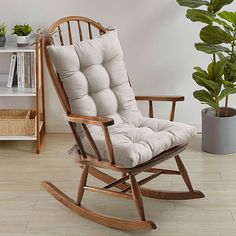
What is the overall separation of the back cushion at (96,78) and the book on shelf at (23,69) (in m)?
0.85

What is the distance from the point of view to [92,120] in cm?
317

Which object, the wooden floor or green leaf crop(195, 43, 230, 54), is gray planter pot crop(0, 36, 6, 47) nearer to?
the wooden floor

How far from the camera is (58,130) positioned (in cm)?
480

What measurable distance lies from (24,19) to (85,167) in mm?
1505

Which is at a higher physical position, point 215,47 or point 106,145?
point 215,47

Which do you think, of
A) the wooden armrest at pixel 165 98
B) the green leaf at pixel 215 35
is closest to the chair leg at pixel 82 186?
the wooden armrest at pixel 165 98

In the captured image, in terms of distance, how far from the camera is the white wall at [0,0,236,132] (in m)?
4.51

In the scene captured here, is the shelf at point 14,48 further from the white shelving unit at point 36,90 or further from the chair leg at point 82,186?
the chair leg at point 82,186

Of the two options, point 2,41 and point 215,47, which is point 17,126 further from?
point 215,47

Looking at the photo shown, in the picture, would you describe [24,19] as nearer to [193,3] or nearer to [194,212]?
[193,3]

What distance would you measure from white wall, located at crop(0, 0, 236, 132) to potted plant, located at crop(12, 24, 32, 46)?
0.17 meters

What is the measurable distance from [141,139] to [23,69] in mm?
1361

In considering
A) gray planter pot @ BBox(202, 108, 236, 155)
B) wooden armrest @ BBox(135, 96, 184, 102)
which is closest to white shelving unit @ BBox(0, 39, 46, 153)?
wooden armrest @ BBox(135, 96, 184, 102)

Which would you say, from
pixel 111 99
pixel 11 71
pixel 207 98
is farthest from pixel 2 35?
pixel 207 98
